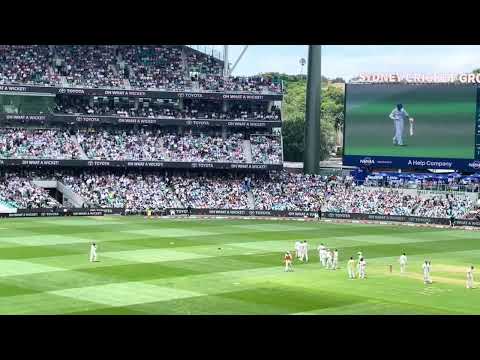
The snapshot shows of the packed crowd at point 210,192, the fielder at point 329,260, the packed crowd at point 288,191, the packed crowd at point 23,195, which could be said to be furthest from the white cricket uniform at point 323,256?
the packed crowd at point 23,195

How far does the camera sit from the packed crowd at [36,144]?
195 feet

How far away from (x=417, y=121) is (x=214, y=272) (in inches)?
1262

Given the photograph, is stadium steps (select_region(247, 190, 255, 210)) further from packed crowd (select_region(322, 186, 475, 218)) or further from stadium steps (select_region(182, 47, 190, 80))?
stadium steps (select_region(182, 47, 190, 80))

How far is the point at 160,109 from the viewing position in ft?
218

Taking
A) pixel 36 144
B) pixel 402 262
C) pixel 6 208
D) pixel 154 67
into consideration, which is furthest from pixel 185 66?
pixel 402 262

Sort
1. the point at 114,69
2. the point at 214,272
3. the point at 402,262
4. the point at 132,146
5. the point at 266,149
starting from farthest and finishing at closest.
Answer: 1. the point at 114,69
2. the point at 266,149
3. the point at 132,146
4. the point at 402,262
5. the point at 214,272

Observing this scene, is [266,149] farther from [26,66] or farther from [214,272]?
[214,272]

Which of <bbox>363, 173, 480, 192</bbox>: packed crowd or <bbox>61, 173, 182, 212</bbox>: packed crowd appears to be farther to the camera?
<bbox>61, 173, 182, 212</bbox>: packed crowd

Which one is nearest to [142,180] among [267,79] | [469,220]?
[267,79]

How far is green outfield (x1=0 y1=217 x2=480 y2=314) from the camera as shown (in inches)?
922

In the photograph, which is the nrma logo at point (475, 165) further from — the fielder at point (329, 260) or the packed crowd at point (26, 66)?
the packed crowd at point (26, 66)

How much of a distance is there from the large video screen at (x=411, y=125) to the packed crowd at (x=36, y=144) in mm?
21498

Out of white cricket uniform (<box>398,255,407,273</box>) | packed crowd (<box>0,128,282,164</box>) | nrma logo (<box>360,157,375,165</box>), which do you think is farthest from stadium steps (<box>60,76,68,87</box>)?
white cricket uniform (<box>398,255,407,273</box>)

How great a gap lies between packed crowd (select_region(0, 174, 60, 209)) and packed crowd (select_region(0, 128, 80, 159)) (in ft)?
7.07
